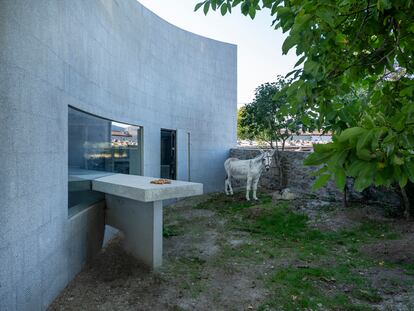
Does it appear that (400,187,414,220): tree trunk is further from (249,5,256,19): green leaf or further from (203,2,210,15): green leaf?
(203,2,210,15): green leaf

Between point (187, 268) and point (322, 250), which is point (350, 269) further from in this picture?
point (187, 268)

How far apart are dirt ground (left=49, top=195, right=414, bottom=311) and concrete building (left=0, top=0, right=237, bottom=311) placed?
0.41 m

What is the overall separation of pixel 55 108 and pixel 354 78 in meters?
3.16

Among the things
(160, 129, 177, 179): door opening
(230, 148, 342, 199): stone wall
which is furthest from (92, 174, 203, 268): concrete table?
(230, 148, 342, 199): stone wall

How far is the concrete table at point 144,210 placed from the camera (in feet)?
14.0

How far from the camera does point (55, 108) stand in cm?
356

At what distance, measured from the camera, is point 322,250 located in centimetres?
545

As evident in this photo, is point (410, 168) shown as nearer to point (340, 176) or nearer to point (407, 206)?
point (340, 176)

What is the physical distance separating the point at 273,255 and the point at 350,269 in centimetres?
121

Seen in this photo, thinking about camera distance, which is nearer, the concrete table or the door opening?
the concrete table

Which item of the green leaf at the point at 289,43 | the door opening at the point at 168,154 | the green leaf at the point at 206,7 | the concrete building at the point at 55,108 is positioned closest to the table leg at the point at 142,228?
the concrete building at the point at 55,108

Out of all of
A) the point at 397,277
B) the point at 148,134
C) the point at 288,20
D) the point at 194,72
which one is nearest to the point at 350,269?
the point at 397,277

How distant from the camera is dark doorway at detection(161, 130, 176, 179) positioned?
30.2 feet

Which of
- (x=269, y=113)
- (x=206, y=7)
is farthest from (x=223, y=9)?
(x=269, y=113)
